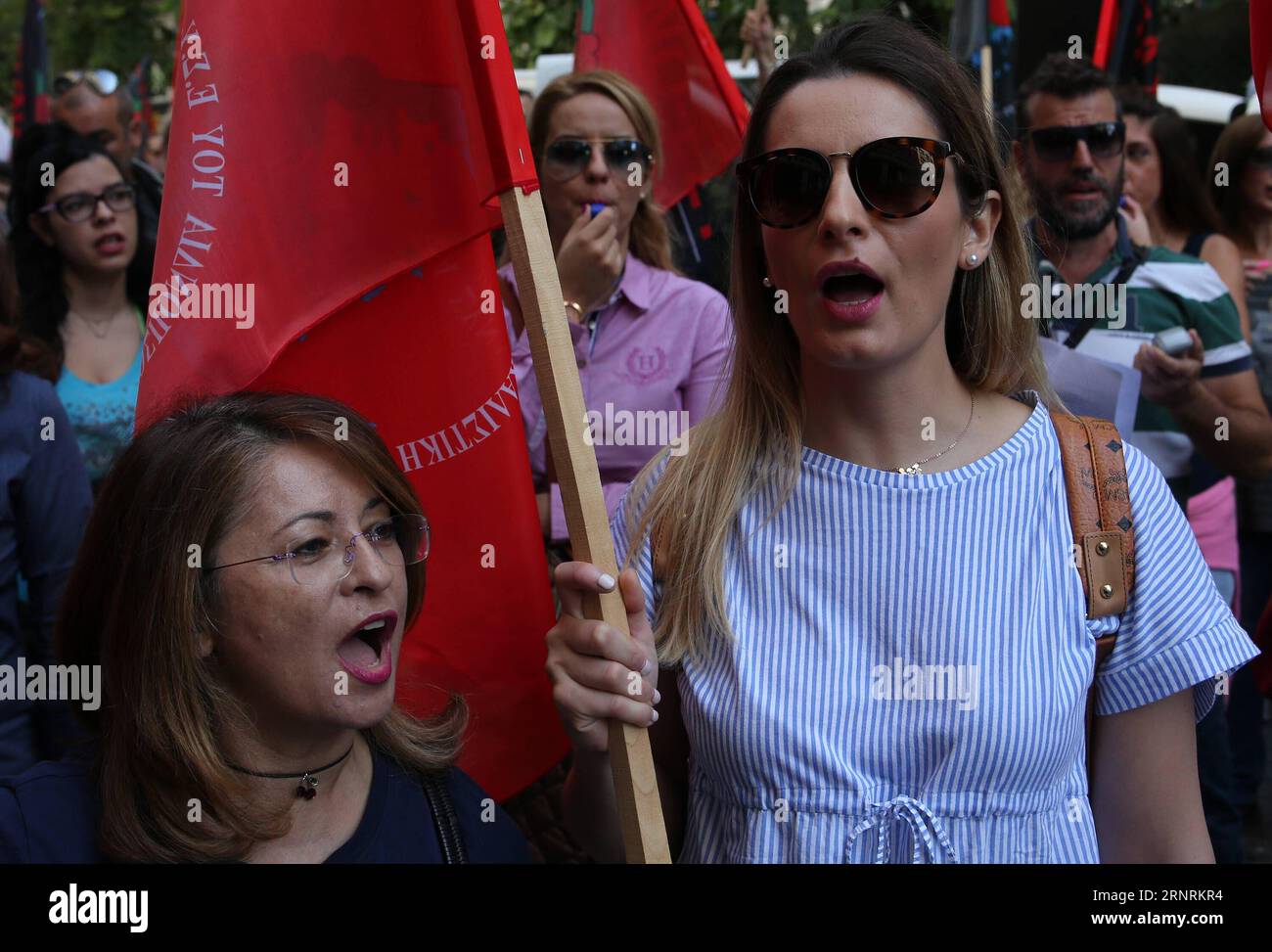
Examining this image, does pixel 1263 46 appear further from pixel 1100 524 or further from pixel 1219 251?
pixel 1219 251

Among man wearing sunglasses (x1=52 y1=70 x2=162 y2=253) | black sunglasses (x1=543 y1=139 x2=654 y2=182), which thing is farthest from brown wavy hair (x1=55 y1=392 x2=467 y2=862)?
man wearing sunglasses (x1=52 y1=70 x2=162 y2=253)

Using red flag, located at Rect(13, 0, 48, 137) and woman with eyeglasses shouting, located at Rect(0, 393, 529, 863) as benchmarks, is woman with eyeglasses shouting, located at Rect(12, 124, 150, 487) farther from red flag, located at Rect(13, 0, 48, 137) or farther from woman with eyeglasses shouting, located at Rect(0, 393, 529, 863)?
red flag, located at Rect(13, 0, 48, 137)

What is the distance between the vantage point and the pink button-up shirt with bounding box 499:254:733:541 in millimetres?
3355

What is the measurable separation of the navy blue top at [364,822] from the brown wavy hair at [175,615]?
28mm

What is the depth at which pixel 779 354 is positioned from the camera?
216 centimetres

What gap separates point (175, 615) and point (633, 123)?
2233 millimetres

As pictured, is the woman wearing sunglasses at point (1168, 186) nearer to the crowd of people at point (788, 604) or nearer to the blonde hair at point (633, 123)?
the blonde hair at point (633, 123)

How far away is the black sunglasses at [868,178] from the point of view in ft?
6.35

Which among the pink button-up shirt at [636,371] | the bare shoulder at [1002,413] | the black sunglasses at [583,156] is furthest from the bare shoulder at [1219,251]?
the bare shoulder at [1002,413]

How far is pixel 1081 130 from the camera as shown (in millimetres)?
3738

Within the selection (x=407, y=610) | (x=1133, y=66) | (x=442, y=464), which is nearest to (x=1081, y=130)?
(x=1133, y=66)

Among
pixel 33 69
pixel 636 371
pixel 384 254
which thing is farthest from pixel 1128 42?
pixel 33 69
